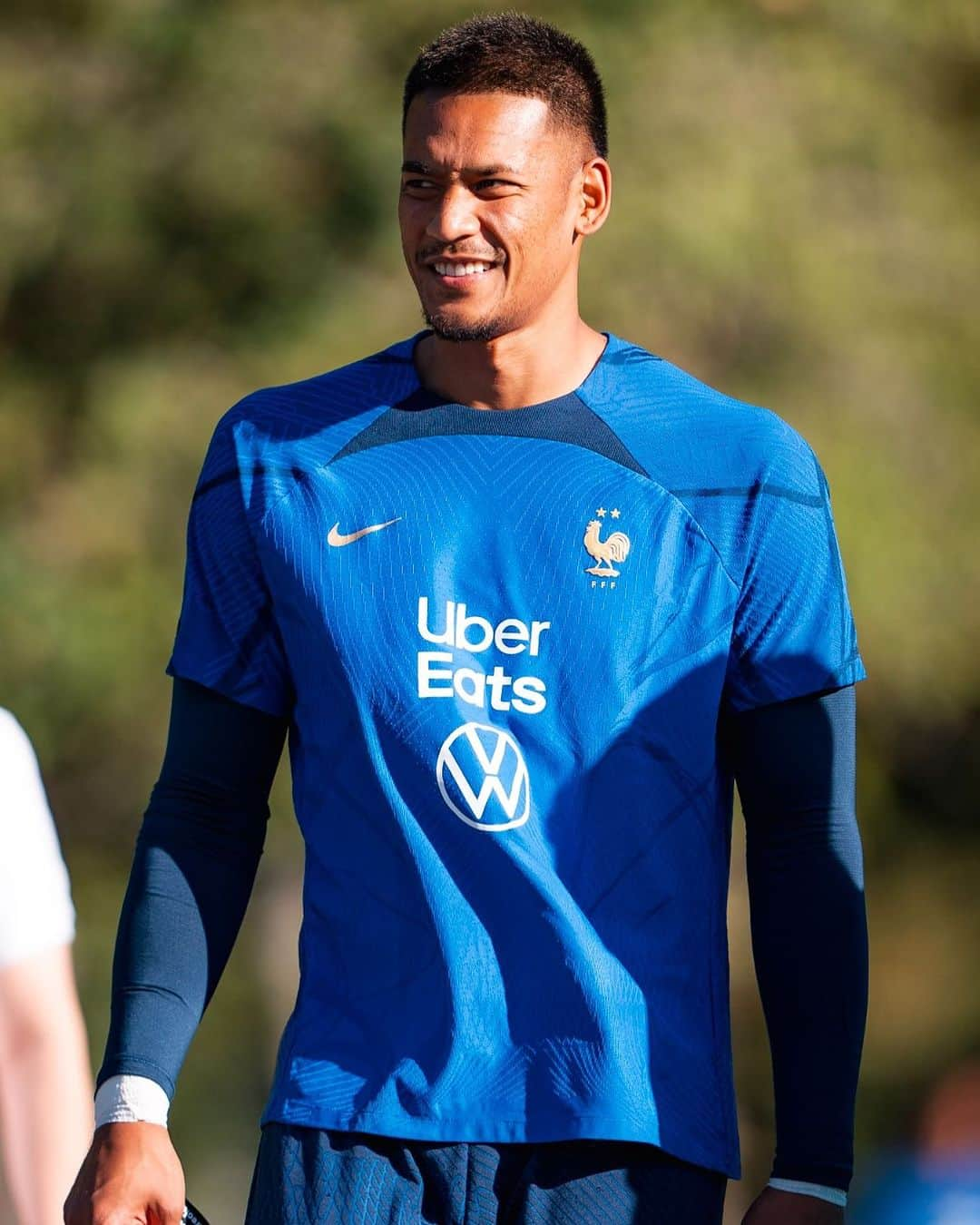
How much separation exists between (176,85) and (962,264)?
11.0 feet

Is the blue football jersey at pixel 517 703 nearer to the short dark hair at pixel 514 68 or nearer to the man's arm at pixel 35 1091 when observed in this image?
the short dark hair at pixel 514 68

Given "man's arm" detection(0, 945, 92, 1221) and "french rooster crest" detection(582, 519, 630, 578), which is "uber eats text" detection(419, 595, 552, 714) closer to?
"french rooster crest" detection(582, 519, 630, 578)

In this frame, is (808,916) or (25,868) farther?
(25,868)

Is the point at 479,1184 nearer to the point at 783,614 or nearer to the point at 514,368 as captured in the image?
the point at 783,614

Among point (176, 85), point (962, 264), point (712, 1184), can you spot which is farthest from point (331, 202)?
point (712, 1184)

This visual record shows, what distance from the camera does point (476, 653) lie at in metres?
3.00

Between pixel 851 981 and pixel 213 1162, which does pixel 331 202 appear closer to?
pixel 213 1162

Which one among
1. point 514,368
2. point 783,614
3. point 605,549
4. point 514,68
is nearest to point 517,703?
point 605,549

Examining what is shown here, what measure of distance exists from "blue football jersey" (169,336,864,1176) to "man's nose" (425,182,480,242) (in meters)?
0.25

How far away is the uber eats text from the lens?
298cm

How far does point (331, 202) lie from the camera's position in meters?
9.64

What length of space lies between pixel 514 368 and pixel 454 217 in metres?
0.23

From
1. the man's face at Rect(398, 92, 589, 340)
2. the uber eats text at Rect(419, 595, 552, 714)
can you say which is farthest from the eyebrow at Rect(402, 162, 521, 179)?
the uber eats text at Rect(419, 595, 552, 714)

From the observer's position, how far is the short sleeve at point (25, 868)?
341cm
